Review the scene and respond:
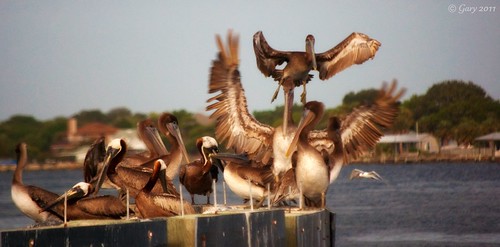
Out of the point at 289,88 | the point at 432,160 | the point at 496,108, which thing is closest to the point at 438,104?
the point at 496,108

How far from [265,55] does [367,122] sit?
1619 millimetres

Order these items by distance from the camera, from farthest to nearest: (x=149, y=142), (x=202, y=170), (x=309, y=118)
→ 1. (x=149, y=142)
2. (x=309, y=118)
3. (x=202, y=170)

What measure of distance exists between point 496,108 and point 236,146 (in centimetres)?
8201

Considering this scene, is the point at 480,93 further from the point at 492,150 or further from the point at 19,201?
the point at 19,201

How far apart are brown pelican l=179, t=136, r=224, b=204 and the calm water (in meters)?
18.4

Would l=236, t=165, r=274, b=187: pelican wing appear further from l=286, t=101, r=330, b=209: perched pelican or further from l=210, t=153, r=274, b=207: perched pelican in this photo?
l=286, t=101, r=330, b=209: perched pelican

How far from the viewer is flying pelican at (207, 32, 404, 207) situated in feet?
52.9

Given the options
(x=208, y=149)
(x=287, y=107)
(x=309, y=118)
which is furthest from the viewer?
(x=287, y=107)

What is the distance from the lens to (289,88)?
1652 centimetres

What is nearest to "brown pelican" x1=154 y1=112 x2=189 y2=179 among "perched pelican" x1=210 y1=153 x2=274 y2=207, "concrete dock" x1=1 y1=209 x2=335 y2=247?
"perched pelican" x1=210 y1=153 x2=274 y2=207

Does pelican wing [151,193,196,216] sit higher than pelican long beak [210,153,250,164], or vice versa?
pelican long beak [210,153,250,164]

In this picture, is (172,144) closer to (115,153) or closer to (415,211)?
(115,153)

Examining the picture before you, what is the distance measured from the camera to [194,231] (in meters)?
10.5

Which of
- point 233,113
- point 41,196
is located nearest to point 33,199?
point 41,196
